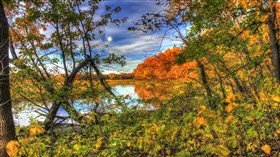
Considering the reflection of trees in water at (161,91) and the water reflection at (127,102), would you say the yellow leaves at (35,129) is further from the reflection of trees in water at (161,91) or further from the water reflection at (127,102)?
the reflection of trees in water at (161,91)

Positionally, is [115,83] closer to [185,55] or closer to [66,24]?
[66,24]

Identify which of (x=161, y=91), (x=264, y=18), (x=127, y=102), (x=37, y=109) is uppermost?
(x=264, y=18)

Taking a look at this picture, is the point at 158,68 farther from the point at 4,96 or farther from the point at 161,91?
the point at 4,96

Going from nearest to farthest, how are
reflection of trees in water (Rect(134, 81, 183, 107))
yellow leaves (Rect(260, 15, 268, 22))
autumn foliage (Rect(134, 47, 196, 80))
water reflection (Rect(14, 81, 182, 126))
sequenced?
1. yellow leaves (Rect(260, 15, 268, 22))
2. water reflection (Rect(14, 81, 182, 126))
3. reflection of trees in water (Rect(134, 81, 183, 107))
4. autumn foliage (Rect(134, 47, 196, 80))

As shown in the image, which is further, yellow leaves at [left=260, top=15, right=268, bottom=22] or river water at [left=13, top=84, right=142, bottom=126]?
river water at [left=13, top=84, right=142, bottom=126]

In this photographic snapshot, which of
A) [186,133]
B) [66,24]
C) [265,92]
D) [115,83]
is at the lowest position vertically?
[186,133]

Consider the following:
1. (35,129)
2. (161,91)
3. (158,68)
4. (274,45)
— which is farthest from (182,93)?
(158,68)

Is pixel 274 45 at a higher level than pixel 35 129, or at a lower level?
higher

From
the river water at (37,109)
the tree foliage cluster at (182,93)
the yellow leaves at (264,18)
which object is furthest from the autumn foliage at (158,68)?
the yellow leaves at (264,18)

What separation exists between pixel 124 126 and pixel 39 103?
14.3 ft

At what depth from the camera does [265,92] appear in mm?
6730

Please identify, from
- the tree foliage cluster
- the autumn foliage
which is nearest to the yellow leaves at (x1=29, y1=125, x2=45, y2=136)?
the tree foliage cluster

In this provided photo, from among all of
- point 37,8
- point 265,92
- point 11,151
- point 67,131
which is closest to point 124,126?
point 67,131

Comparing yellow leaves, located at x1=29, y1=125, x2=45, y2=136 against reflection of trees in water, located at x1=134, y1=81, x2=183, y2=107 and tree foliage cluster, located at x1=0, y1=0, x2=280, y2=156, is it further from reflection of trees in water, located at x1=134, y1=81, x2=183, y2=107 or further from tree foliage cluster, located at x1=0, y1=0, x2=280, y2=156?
reflection of trees in water, located at x1=134, y1=81, x2=183, y2=107
